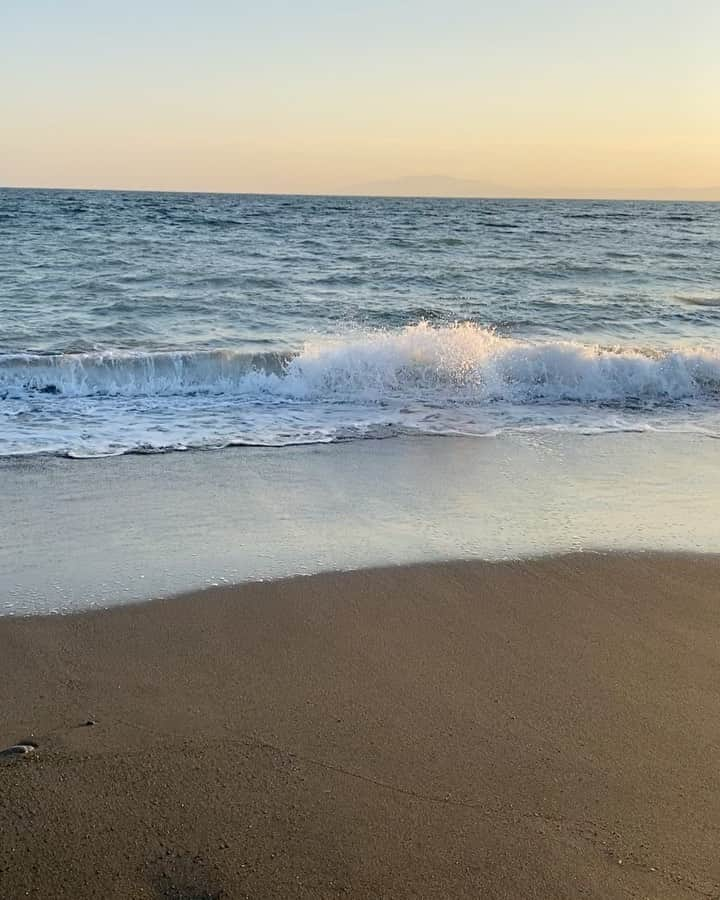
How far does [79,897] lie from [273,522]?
286cm

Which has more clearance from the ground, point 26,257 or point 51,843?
point 26,257

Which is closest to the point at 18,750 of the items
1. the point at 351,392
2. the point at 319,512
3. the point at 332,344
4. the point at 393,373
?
the point at 319,512

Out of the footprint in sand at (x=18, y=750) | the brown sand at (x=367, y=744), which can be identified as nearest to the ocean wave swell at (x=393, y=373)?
the brown sand at (x=367, y=744)

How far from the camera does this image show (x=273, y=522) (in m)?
4.80

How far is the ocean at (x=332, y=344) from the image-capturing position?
7656 mm

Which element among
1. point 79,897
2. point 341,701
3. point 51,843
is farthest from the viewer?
point 341,701

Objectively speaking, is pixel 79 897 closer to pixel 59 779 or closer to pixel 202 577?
pixel 59 779

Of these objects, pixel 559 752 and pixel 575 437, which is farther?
pixel 575 437

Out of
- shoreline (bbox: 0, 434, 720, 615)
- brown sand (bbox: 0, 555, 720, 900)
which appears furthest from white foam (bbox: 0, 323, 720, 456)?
brown sand (bbox: 0, 555, 720, 900)

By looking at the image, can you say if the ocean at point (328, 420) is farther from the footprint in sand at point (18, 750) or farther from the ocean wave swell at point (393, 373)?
the footprint in sand at point (18, 750)

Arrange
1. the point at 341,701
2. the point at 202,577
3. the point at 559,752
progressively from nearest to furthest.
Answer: the point at 559,752 < the point at 341,701 < the point at 202,577

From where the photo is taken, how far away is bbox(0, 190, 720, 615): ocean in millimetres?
4500

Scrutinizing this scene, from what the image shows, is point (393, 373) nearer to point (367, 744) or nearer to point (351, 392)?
point (351, 392)

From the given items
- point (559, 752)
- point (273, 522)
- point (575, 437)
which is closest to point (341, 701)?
point (559, 752)
